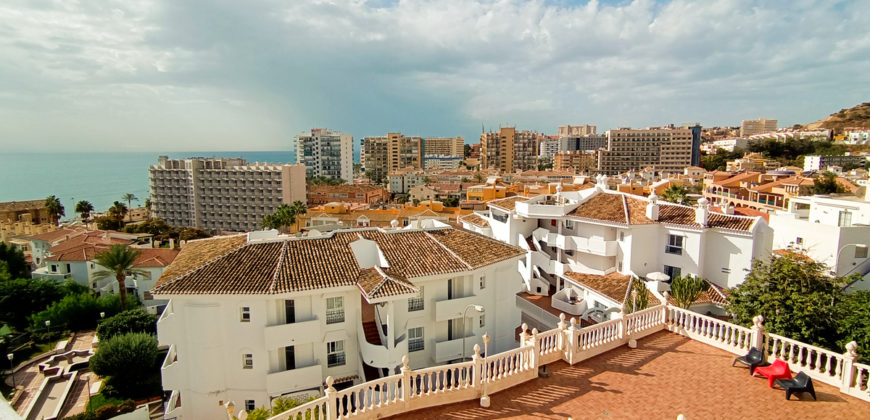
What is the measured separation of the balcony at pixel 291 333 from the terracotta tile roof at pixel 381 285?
2787 millimetres

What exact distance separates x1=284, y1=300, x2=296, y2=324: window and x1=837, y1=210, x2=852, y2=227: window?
37.9m

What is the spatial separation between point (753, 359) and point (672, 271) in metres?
18.2

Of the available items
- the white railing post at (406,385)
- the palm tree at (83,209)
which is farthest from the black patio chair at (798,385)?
the palm tree at (83,209)

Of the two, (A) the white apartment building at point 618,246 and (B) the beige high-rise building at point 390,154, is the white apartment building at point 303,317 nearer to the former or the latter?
(A) the white apartment building at point 618,246

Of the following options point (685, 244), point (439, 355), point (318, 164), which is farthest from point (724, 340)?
point (318, 164)

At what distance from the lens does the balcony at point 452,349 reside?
21952 millimetres

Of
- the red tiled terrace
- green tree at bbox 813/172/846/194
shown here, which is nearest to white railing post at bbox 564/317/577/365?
the red tiled terrace

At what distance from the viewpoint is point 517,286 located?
25344 millimetres

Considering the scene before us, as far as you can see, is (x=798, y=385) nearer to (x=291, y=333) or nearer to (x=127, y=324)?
(x=291, y=333)

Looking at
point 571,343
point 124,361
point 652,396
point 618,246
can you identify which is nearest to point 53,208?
point 124,361

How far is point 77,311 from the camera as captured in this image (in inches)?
1674

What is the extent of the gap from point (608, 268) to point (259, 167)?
85292 millimetres

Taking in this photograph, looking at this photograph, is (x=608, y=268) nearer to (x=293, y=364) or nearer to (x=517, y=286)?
(x=517, y=286)

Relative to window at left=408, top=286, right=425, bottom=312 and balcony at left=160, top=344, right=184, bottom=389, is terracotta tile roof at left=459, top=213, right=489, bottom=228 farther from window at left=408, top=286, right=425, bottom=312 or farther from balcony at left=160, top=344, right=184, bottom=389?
balcony at left=160, top=344, right=184, bottom=389
